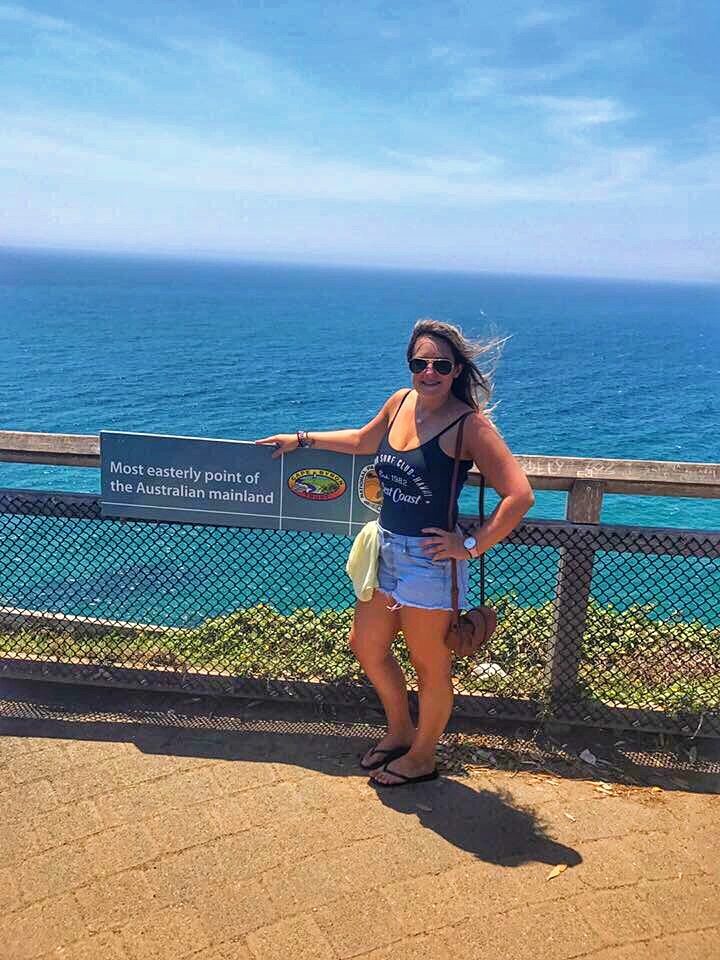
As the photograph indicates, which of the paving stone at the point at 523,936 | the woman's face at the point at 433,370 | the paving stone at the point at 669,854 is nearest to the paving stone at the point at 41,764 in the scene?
the paving stone at the point at 523,936

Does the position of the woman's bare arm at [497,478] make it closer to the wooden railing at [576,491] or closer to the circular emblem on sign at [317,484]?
the wooden railing at [576,491]

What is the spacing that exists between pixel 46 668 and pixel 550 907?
9.78 ft

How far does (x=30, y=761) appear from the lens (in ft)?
12.9

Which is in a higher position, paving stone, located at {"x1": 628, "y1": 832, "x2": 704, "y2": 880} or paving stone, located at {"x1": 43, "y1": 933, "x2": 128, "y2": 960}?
paving stone, located at {"x1": 628, "y1": 832, "x2": 704, "y2": 880}

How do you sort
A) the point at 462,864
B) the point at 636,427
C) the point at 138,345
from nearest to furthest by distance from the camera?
the point at 462,864, the point at 636,427, the point at 138,345

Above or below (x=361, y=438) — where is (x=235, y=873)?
below

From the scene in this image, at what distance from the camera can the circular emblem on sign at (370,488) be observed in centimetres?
410

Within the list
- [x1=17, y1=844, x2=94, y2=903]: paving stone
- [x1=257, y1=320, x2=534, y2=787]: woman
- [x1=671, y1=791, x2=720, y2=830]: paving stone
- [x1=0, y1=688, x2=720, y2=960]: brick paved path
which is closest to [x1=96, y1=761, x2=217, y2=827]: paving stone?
[x1=0, y1=688, x2=720, y2=960]: brick paved path

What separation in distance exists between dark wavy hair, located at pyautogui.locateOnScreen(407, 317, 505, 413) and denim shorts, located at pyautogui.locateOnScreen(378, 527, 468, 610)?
26.6 inches

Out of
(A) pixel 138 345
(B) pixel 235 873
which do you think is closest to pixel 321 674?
(B) pixel 235 873

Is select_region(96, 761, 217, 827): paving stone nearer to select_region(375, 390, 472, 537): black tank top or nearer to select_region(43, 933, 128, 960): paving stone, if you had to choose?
select_region(43, 933, 128, 960): paving stone

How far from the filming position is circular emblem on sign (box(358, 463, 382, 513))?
4.10 m

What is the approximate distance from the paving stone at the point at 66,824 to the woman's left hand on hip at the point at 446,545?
1.88 metres

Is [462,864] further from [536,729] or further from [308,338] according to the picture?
[308,338]
